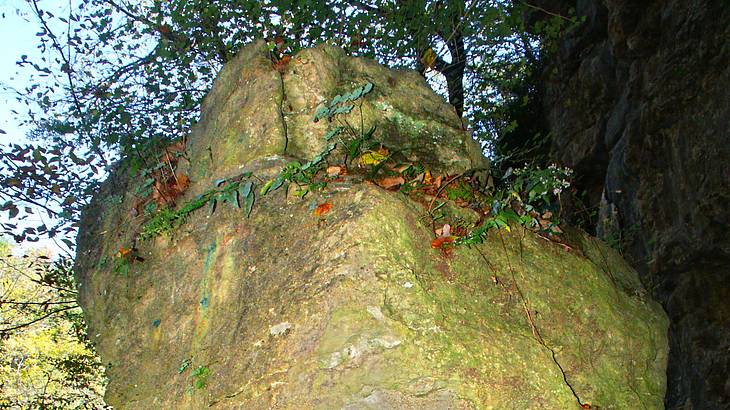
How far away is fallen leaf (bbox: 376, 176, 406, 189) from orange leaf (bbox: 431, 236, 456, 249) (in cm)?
42

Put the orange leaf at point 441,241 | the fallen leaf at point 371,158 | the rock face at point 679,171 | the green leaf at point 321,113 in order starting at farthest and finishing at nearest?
the rock face at point 679,171
the green leaf at point 321,113
the fallen leaf at point 371,158
the orange leaf at point 441,241

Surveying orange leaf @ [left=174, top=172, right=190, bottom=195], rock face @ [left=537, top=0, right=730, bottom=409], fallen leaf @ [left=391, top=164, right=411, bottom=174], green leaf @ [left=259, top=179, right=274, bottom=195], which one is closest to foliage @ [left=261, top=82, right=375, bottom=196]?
green leaf @ [left=259, top=179, right=274, bottom=195]

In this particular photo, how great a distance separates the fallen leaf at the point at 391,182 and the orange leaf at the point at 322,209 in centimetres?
36

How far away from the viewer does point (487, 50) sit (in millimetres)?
8539

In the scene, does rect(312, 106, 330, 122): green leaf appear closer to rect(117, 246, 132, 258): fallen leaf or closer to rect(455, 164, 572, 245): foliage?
rect(455, 164, 572, 245): foliage

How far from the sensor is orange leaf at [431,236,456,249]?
7.63ft

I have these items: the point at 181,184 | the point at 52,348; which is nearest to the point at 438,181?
the point at 181,184

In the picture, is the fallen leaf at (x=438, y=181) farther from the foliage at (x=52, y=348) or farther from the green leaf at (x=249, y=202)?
the foliage at (x=52, y=348)

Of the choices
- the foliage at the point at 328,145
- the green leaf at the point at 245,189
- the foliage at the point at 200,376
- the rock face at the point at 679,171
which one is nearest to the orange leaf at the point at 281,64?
the foliage at the point at 328,145

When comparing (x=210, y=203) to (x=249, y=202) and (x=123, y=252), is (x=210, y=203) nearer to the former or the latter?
A: (x=249, y=202)

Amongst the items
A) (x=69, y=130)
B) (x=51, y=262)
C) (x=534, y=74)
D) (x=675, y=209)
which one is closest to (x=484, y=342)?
(x=675, y=209)

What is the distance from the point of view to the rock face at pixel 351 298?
1973 millimetres

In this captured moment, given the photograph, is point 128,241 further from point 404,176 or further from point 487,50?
point 487,50

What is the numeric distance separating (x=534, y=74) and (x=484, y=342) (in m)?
11.0
